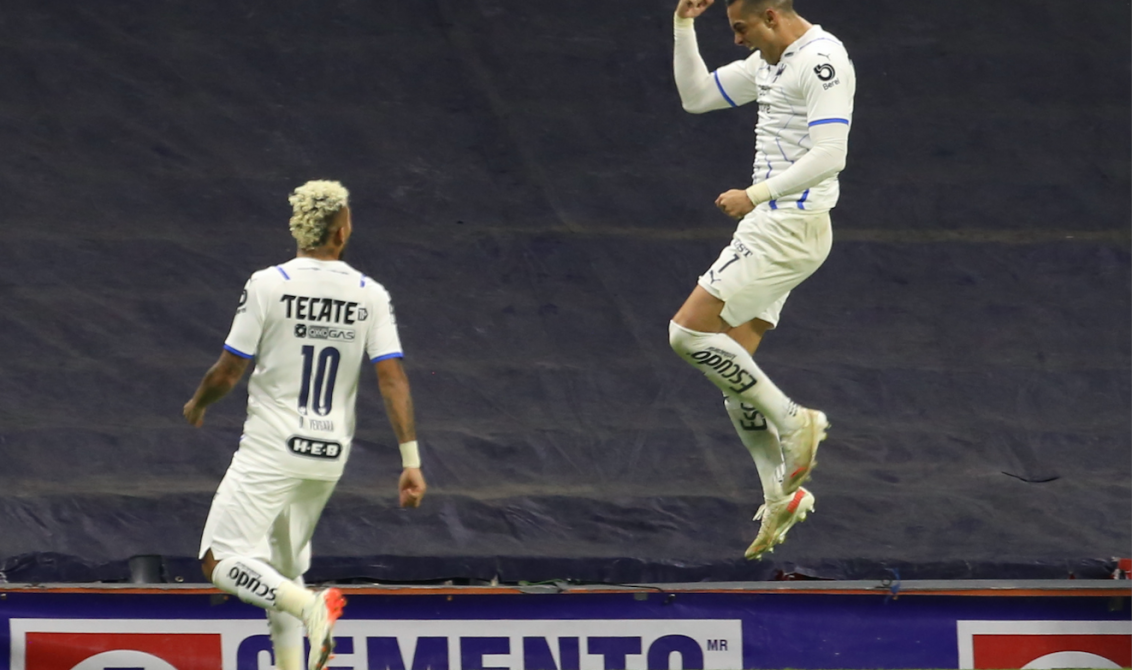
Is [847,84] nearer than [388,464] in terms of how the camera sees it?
Yes

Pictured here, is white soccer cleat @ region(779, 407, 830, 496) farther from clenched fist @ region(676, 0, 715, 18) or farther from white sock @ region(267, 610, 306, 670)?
white sock @ region(267, 610, 306, 670)

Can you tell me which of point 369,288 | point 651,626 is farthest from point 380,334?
point 651,626

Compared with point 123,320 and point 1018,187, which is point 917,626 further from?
point 123,320

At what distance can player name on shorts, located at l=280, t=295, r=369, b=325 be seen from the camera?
5301 millimetres

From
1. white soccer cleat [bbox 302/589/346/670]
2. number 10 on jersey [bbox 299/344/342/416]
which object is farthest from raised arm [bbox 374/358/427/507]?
white soccer cleat [bbox 302/589/346/670]

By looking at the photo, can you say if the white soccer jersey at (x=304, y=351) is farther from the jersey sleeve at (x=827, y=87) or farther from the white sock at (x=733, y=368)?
the jersey sleeve at (x=827, y=87)

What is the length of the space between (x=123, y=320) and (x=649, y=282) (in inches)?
102

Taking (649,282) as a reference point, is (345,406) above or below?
below

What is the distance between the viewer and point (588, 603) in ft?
21.6

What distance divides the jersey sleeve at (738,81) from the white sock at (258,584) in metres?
2.47

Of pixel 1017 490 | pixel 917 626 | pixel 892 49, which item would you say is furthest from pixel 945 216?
pixel 917 626

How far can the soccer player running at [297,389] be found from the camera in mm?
5297

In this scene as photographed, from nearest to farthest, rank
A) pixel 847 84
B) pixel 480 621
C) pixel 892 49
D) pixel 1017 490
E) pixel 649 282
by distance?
1. pixel 847 84
2. pixel 480 621
3. pixel 1017 490
4. pixel 649 282
5. pixel 892 49

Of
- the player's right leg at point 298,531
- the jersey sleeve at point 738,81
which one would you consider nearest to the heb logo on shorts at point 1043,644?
the jersey sleeve at point 738,81
